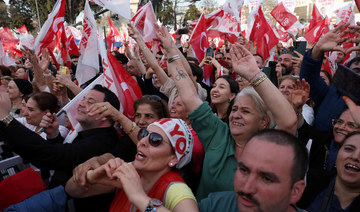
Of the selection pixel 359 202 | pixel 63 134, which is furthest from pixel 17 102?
pixel 359 202

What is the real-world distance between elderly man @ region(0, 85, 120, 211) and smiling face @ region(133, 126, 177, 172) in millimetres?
416

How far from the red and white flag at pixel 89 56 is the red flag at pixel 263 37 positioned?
427cm

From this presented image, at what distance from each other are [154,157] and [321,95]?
7.62 ft

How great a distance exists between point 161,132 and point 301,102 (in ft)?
4.69

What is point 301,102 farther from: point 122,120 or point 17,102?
point 17,102

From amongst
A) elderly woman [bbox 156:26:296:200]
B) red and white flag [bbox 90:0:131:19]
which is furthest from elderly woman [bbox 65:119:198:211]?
red and white flag [bbox 90:0:131:19]

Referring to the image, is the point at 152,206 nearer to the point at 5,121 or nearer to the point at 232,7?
the point at 5,121

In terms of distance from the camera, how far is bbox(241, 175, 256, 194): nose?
4.42 feet

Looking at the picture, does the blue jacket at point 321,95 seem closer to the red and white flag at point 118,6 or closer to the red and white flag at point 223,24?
the red and white flag at point 118,6

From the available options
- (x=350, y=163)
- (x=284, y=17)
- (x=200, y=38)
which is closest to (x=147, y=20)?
(x=200, y=38)

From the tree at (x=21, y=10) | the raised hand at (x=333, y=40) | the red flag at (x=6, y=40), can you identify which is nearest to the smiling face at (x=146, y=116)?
the raised hand at (x=333, y=40)

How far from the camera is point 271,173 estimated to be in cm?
134

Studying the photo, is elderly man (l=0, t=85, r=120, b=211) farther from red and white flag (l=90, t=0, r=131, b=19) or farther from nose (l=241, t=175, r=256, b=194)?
red and white flag (l=90, t=0, r=131, b=19)

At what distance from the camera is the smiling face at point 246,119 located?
7.25ft
